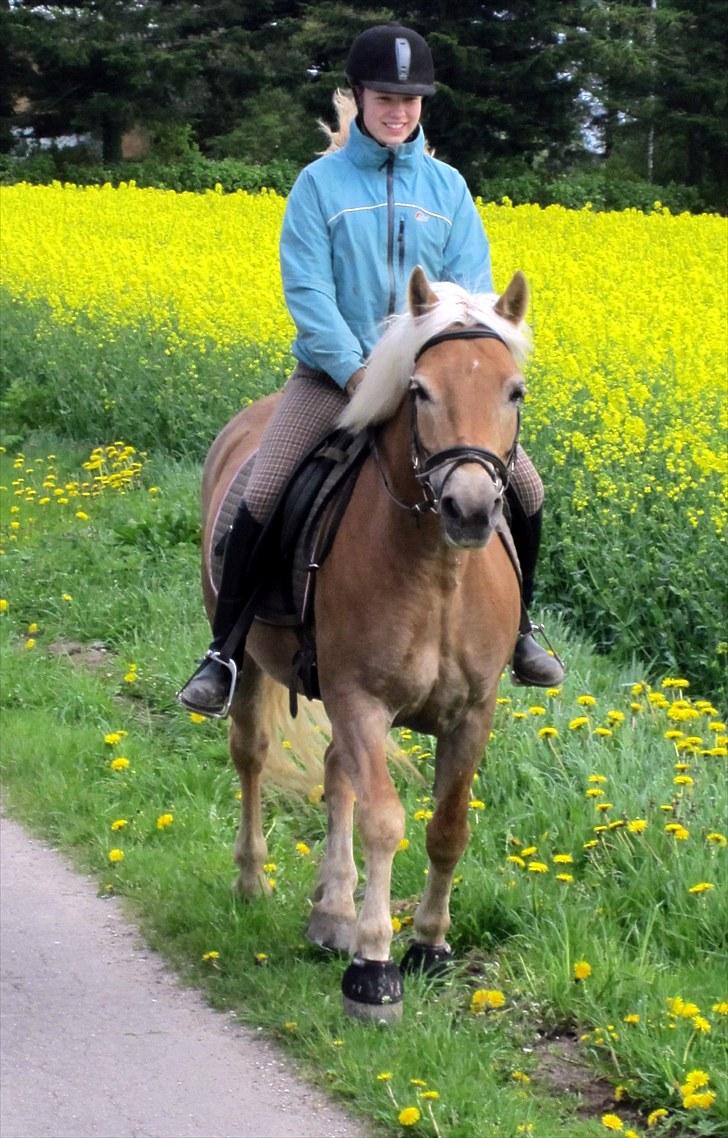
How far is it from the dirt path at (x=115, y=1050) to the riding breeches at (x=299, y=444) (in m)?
1.45

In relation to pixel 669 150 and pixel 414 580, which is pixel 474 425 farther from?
pixel 669 150

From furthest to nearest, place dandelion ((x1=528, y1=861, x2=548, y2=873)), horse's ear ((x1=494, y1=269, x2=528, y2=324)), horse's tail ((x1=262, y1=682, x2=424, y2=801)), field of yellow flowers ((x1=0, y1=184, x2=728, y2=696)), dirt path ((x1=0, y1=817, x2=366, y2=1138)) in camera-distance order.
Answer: field of yellow flowers ((x1=0, y1=184, x2=728, y2=696)), horse's tail ((x1=262, y1=682, x2=424, y2=801)), dandelion ((x1=528, y1=861, x2=548, y2=873)), horse's ear ((x1=494, y1=269, x2=528, y2=324)), dirt path ((x1=0, y1=817, x2=366, y2=1138))

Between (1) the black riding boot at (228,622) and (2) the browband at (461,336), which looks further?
(1) the black riding boot at (228,622)

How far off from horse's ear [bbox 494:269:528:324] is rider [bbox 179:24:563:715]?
21.8 inches

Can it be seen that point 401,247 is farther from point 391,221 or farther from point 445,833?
point 445,833

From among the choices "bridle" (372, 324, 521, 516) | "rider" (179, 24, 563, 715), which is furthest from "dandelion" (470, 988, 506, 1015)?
"bridle" (372, 324, 521, 516)

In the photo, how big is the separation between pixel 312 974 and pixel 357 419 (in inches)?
63.8

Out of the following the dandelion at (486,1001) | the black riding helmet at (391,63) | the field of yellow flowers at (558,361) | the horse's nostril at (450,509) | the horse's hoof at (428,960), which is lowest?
the field of yellow flowers at (558,361)

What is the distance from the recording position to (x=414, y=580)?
4.55 meters

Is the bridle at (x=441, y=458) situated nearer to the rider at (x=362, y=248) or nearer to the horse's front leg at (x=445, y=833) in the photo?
the rider at (x=362, y=248)

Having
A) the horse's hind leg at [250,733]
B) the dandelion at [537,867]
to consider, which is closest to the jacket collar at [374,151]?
the horse's hind leg at [250,733]

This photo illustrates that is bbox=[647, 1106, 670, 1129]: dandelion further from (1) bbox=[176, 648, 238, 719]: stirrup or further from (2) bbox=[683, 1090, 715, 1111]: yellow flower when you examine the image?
(1) bbox=[176, 648, 238, 719]: stirrup

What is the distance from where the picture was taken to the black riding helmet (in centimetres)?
489

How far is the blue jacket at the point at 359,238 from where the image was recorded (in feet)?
16.5
